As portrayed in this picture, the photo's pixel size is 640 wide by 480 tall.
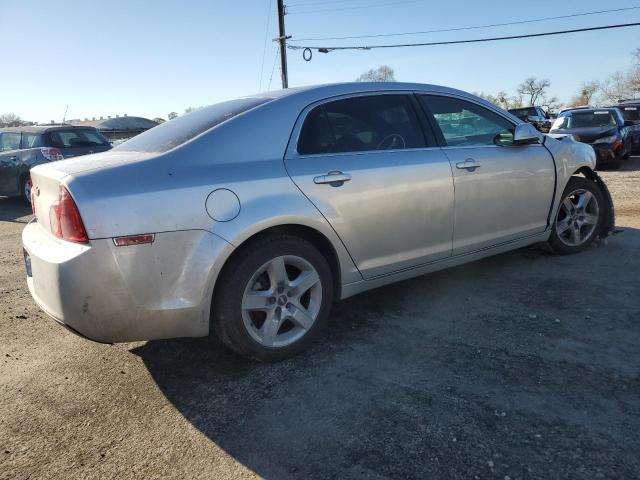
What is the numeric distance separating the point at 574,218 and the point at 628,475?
10.8 ft

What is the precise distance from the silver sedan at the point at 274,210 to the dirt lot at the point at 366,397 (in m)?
0.35

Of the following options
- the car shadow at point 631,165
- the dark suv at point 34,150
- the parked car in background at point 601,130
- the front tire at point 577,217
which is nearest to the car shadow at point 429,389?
the front tire at point 577,217

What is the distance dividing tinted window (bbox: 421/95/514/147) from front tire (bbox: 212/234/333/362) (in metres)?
1.52

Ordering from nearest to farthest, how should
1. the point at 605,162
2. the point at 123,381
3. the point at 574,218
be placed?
the point at 123,381 → the point at 574,218 → the point at 605,162

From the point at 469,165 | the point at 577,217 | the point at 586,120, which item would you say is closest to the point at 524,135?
the point at 469,165

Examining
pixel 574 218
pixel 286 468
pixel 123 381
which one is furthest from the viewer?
pixel 574 218

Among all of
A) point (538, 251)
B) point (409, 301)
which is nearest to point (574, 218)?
point (538, 251)

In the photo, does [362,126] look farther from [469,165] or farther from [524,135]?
[524,135]

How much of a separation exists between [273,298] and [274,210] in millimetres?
529

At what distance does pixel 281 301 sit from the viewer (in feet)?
9.56

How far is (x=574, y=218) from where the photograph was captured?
4738 millimetres

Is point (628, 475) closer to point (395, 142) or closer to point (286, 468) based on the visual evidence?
point (286, 468)

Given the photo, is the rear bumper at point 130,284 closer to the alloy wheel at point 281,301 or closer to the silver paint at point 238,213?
the silver paint at point 238,213

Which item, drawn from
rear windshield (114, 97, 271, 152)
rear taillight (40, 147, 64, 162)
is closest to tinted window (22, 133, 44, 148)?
rear taillight (40, 147, 64, 162)
